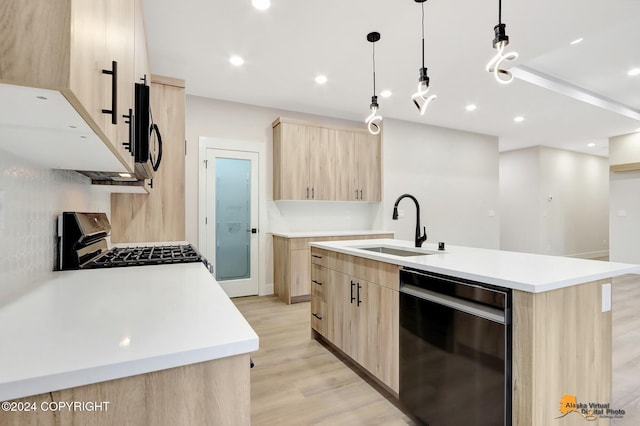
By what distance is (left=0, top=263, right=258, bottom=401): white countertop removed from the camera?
1.86ft

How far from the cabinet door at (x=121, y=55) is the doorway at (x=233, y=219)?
2.99 m

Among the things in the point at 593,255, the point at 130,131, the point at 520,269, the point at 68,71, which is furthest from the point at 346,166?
the point at 593,255

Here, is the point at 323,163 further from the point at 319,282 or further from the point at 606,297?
the point at 606,297

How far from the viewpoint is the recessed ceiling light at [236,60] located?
10.4 ft

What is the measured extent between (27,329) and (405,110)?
4.97m

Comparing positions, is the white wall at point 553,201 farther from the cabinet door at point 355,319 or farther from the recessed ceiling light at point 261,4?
the recessed ceiling light at point 261,4

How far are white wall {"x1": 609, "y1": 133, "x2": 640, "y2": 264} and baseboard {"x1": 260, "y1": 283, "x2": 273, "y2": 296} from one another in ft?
22.3

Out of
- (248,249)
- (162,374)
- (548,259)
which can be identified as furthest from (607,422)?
(248,249)

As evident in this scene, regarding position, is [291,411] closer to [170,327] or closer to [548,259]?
[170,327]

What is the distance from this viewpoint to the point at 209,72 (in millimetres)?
3486

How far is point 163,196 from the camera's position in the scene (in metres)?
3.01

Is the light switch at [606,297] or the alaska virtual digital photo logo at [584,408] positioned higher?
the light switch at [606,297]

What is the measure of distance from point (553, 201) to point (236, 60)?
7.95 metres

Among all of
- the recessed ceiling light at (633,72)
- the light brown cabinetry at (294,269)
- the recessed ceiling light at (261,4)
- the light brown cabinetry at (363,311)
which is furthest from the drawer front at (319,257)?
the recessed ceiling light at (633,72)
